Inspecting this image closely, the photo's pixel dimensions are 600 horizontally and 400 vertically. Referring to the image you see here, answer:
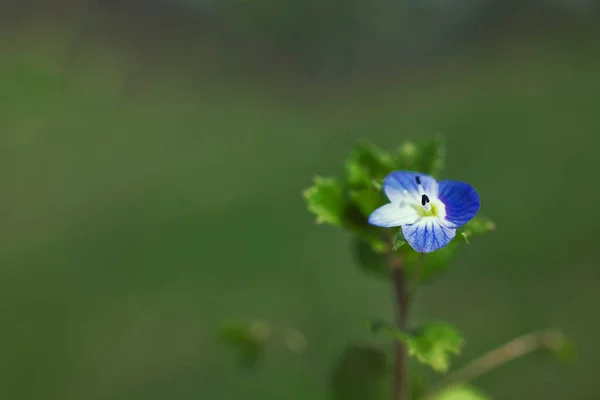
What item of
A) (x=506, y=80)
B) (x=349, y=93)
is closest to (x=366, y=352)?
(x=349, y=93)

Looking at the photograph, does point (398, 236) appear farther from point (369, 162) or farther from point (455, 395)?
point (455, 395)

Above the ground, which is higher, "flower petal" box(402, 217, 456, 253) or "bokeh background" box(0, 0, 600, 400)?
"bokeh background" box(0, 0, 600, 400)

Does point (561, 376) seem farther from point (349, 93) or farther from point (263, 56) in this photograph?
point (263, 56)

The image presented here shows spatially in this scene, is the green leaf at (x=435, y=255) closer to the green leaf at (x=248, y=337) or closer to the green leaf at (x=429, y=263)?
the green leaf at (x=429, y=263)

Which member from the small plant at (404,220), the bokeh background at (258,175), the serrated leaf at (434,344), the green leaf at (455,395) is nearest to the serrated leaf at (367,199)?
the small plant at (404,220)

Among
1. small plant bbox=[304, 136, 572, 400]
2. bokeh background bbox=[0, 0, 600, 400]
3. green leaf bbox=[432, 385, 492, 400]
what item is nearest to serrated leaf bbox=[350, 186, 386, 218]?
small plant bbox=[304, 136, 572, 400]

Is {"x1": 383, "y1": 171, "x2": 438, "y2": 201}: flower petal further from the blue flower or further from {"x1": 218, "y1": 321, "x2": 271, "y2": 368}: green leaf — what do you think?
{"x1": 218, "y1": 321, "x2": 271, "y2": 368}: green leaf

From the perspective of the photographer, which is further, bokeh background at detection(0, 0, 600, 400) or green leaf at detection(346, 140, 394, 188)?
bokeh background at detection(0, 0, 600, 400)

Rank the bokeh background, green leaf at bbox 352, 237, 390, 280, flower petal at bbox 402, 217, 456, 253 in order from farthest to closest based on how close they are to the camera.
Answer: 1. the bokeh background
2. green leaf at bbox 352, 237, 390, 280
3. flower petal at bbox 402, 217, 456, 253
